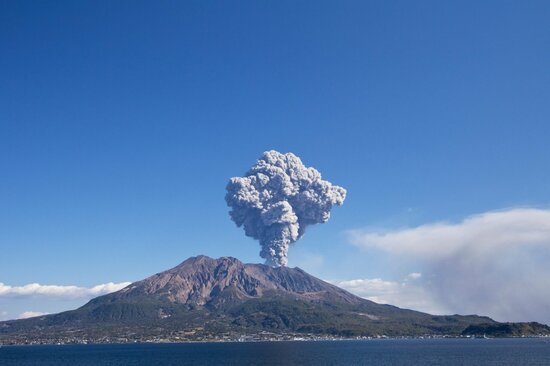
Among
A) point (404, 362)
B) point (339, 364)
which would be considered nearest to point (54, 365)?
point (339, 364)

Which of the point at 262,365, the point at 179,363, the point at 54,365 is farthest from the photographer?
the point at 54,365

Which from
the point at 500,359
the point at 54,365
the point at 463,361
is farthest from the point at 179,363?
the point at 500,359

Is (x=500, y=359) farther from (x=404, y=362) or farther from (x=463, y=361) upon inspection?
(x=404, y=362)

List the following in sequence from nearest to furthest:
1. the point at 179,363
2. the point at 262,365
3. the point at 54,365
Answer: the point at 262,365
the point at 179,363
the point at 54,365

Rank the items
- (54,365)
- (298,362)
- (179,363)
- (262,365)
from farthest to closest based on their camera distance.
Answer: (54,365), (179,363), (298,362), (262,365)

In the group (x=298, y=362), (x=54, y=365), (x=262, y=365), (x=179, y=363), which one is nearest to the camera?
(x=262, y=365)

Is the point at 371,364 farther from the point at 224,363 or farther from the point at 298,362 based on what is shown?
the point at 224,363

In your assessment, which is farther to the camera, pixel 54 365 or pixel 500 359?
pixel 54 365

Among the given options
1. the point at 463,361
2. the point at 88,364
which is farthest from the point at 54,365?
the point at 463,361
